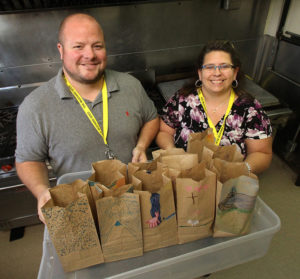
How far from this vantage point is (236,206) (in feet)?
2.37

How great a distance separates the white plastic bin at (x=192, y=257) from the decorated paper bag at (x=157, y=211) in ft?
0.17

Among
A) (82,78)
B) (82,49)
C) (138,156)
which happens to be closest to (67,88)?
(82,78)

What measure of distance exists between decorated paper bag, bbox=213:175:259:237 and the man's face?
0.81 meters

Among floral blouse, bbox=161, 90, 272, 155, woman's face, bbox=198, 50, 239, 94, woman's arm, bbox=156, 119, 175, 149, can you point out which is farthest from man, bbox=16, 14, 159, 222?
woman's face, bbox=198, 50, 239, 94

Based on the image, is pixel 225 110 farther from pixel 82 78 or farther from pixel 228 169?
pixel 82 78

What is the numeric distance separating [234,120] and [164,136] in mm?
419

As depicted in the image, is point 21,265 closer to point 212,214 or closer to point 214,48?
point 212,214

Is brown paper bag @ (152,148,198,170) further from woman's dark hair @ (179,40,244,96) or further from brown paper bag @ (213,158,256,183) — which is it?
woman's dark hair @ (179,40,244,96)

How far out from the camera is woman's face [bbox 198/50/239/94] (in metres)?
1.24

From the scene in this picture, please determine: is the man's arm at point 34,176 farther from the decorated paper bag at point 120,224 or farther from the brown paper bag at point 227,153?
the brown paper bag at point 227,153

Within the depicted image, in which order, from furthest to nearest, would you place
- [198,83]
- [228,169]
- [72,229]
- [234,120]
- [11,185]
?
[11,185] < [198,83] < [234,120] < [228,169] < [72,229]

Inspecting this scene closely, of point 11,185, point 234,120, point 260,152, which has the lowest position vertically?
point 11,185

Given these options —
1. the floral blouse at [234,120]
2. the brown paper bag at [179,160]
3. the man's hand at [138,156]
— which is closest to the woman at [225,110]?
the floral blouse at [234,120]

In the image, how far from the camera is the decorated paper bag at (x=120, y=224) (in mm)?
678
